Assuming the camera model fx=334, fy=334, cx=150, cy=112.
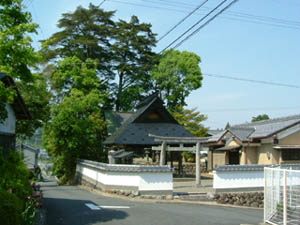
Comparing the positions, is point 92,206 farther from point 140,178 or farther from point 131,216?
point 140,178

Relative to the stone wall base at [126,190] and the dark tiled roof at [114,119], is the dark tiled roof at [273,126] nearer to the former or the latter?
the dark tiled roof at [114,119]

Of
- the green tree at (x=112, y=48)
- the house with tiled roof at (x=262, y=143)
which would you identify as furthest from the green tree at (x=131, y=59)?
the house with tiled roof at (x=262, y=143)

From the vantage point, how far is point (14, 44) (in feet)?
28.0

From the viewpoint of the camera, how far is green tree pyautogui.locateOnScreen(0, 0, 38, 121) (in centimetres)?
855

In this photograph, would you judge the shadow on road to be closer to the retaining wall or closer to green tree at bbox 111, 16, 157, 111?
the retaining wall

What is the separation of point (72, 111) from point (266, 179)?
797 inches

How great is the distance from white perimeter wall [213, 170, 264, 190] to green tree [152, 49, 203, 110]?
85.3 ft

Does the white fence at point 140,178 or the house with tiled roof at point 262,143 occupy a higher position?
the house with tiled roof at point 262,143

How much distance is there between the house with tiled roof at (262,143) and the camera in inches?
1016

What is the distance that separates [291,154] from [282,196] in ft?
59.1

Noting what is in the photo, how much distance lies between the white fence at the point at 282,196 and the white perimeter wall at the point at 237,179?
7.03 meters

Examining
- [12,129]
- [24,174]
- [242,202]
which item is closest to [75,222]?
[24,174]

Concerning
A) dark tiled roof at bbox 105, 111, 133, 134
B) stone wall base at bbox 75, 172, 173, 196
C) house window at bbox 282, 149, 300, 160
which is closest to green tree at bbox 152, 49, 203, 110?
dark tiled roof at bbox 105, 111, 133, 134

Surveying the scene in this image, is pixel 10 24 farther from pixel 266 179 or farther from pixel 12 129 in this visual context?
pixel 266 179
